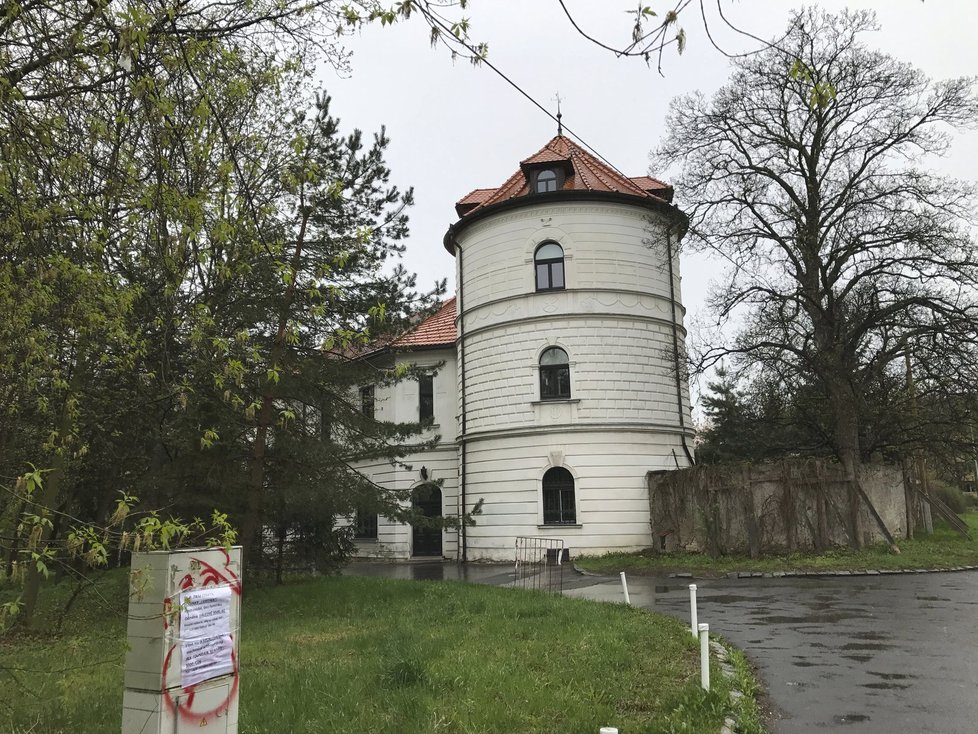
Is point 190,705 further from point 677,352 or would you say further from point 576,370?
point 677,352

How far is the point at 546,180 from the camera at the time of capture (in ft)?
87.5

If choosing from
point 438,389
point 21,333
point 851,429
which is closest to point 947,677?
point 21,333

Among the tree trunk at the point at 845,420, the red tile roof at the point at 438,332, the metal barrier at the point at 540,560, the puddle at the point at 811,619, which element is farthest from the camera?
the red tile roof at the point at 438,332

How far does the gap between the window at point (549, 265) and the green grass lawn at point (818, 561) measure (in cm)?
937

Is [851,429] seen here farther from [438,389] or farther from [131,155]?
[131,155]

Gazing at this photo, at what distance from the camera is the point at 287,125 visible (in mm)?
12188

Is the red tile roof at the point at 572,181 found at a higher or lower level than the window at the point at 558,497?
higher

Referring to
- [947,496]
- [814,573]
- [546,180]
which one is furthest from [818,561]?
[947,496]

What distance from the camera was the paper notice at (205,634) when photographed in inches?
189

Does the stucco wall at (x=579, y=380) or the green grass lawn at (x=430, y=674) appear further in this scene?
the stucco wall at (x=579, y=380)

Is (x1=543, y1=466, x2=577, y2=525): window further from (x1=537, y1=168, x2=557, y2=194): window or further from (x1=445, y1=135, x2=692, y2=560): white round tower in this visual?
(x1=537, y1=168, x2=557, y2=194): window

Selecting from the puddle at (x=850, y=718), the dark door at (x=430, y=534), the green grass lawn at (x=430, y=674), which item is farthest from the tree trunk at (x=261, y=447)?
the dark door at (x=430, y=534)

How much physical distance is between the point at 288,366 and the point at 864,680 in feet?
33.2

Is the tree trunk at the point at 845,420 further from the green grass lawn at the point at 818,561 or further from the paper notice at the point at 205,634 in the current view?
the paper notice at the point at 205,634
